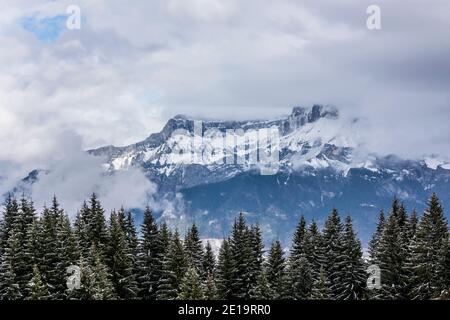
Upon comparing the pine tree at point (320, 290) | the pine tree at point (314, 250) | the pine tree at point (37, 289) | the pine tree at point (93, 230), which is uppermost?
the pine tree at point (93, 230)

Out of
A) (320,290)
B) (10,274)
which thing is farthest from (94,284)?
(320,290)

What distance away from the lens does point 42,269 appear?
257 feet

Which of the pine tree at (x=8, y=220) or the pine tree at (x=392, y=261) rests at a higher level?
the pine tree at (x=8, y=220)

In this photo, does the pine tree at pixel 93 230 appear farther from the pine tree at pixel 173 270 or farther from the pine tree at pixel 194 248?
the pine tree at pixel 194 248

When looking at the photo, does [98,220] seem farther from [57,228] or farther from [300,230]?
[300,230]

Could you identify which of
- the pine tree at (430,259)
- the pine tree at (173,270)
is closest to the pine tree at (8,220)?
the pine tree at (173,270)

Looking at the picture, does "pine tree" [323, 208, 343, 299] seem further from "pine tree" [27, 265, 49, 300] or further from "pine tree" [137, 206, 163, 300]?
"pine tree" [27, 265, 49, 300]

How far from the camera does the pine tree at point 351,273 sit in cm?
8294

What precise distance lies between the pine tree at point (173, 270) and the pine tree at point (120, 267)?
3489 millimetres

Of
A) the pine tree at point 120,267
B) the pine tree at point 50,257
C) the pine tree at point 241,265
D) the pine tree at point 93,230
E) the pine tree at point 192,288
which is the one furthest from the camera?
the pine tree at point 93,230

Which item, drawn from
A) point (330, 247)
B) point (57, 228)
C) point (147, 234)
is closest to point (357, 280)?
point (330, 247)

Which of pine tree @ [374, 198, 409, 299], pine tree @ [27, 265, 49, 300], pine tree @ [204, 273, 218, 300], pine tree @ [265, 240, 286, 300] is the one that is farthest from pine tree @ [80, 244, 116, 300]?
pine tree @ [374, 198, 409, 299]

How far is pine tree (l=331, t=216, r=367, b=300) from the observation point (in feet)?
272
